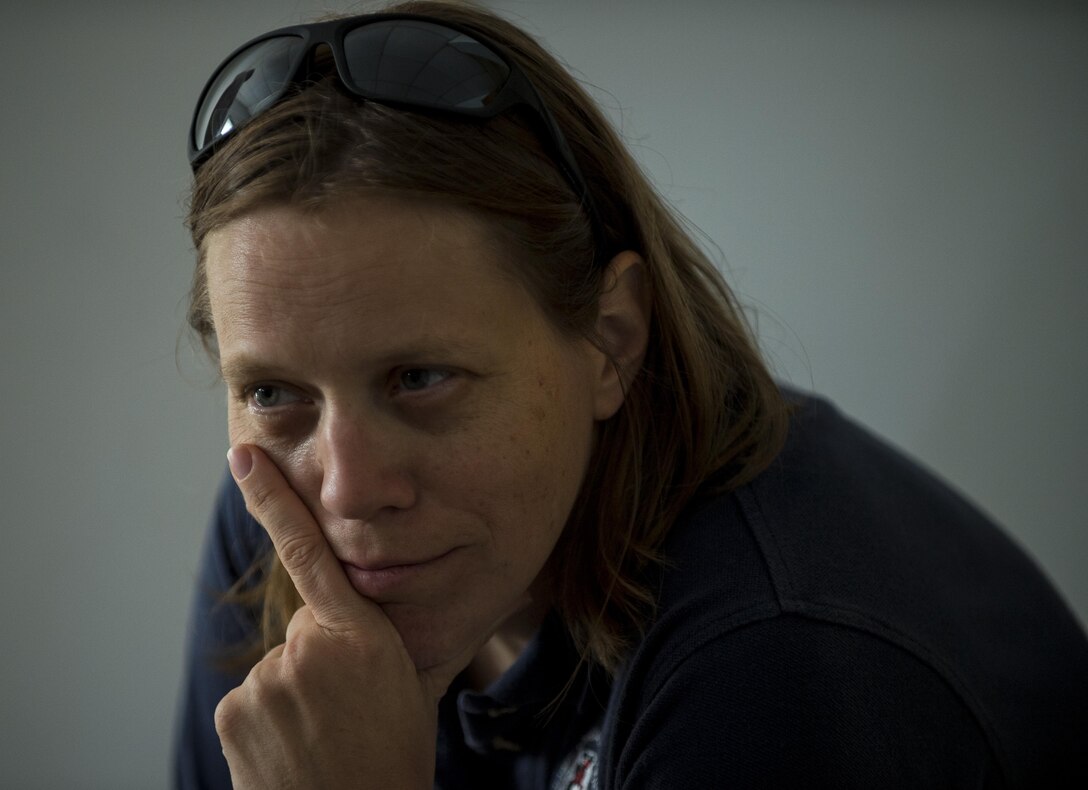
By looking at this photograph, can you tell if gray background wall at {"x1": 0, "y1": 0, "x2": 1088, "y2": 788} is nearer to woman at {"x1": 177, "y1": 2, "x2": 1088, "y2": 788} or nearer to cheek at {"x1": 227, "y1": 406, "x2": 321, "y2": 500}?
woman at {"x1": 177, "y1": 2, "x2": 1088, "y2": 788}

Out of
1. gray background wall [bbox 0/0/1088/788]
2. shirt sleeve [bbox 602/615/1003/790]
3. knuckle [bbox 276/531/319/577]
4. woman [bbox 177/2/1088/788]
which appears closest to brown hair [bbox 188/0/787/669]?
woman [bbox 177/2/1088/788]

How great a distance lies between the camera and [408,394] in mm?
841

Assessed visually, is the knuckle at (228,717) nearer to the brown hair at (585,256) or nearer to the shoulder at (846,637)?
the brown hair at (585,256)

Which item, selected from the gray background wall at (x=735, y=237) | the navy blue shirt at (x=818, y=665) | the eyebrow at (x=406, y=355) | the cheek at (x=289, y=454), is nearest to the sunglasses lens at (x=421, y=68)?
the eyebrow at (x=406, y=355)

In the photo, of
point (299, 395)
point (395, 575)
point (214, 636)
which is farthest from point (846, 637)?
point (214, 636)

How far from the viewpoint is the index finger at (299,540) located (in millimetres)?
912

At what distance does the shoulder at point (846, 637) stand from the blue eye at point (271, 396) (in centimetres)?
39

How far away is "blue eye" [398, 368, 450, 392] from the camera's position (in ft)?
2.76

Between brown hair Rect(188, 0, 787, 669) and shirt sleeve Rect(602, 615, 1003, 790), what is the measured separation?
113 millimetres

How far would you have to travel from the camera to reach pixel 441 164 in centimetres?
82

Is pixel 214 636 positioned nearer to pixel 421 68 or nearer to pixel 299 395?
pixel 299 395

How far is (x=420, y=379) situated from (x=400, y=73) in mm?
264

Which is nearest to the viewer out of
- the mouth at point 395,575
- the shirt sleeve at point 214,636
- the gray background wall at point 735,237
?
the mouth at point 395,575

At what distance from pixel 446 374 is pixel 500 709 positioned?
15.9 inches
